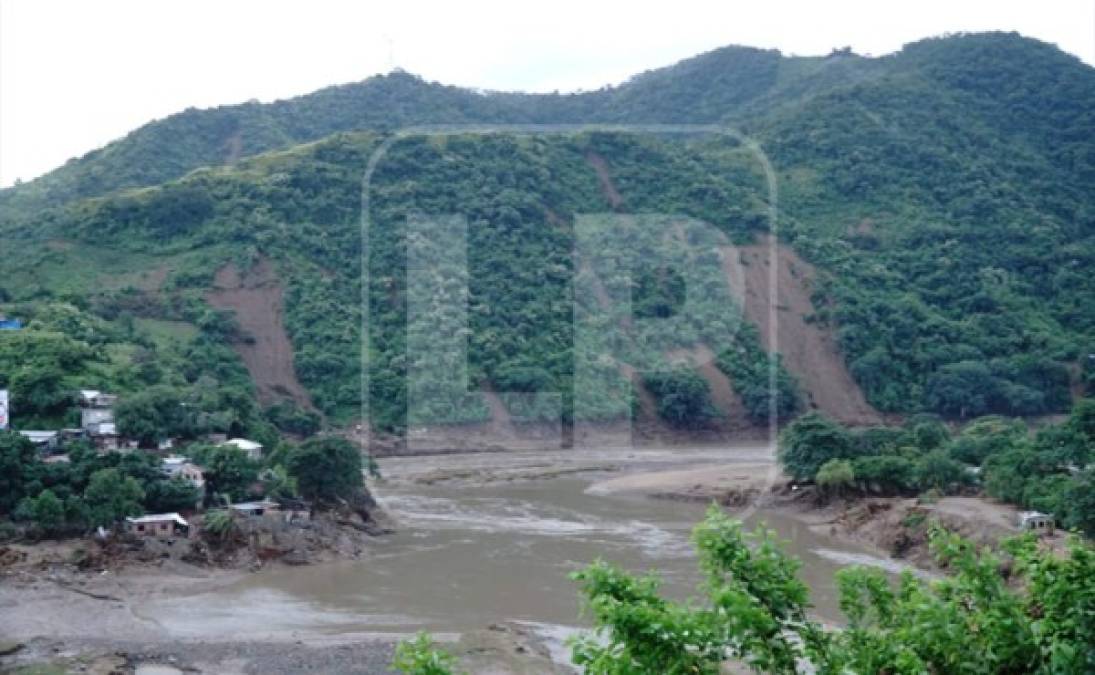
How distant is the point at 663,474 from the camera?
3991cm

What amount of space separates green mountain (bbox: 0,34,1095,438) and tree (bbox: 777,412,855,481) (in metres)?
14.0

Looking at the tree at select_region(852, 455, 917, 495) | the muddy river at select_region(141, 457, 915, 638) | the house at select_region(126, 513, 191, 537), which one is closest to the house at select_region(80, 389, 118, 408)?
the house at select_region(126, 513, 191, 537)

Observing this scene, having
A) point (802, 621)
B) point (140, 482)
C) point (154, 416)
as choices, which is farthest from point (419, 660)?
point (154, 416)

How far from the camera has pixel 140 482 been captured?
84.1 feet

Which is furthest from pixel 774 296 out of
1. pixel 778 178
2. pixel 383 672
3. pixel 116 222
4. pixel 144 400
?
pixel 383 672

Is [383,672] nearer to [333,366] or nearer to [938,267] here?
[333,366]

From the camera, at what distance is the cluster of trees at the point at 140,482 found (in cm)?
2411

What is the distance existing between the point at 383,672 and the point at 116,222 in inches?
1539

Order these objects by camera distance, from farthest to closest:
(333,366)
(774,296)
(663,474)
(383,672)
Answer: (774,296) < (333,366) < (663,474) < (383,672)

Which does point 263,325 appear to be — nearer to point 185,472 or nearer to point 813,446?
point 185,472

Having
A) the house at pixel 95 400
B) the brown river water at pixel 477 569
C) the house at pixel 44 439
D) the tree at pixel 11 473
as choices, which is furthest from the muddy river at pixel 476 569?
the house at pixel 95 400

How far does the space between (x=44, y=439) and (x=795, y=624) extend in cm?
2513

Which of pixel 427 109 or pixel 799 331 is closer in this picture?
pixel 799 331

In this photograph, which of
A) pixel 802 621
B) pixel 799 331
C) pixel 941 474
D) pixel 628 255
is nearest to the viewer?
pixel 802 621
